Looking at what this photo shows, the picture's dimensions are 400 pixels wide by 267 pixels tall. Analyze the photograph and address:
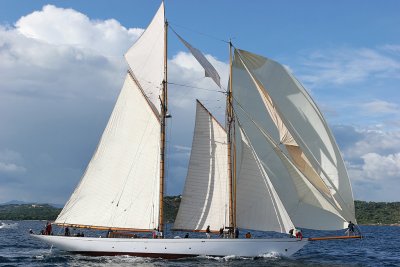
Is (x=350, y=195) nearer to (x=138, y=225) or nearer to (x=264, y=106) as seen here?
(x=264, y=106)

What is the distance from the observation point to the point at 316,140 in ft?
140

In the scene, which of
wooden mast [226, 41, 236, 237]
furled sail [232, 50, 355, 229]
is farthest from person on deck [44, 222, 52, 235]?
furled sail [232, 50, 355, 229]

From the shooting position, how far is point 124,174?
158 feet

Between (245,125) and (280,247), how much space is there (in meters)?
10.2

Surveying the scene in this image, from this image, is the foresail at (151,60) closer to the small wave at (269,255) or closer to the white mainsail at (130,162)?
the white mainsail at (130,162)

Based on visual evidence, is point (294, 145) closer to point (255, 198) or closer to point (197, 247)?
point (255, 198)

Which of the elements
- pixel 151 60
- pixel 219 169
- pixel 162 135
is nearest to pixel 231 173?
pixel 219 169

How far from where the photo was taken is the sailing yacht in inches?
1678

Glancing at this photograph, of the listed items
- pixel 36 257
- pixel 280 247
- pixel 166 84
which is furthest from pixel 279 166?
pixel 36 257

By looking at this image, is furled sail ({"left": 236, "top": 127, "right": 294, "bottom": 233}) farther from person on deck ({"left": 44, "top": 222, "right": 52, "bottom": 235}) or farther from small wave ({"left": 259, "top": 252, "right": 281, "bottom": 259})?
person on deck ({"left": 44, "top": 222, "right": 52, "bottom": 235})

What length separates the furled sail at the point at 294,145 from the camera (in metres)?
42.0

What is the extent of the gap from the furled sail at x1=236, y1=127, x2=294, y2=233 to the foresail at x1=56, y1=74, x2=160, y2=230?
734cm

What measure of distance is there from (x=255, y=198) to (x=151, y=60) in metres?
15.5

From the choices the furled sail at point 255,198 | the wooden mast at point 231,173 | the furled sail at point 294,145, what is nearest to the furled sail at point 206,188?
the wooden mast at point 231,173
